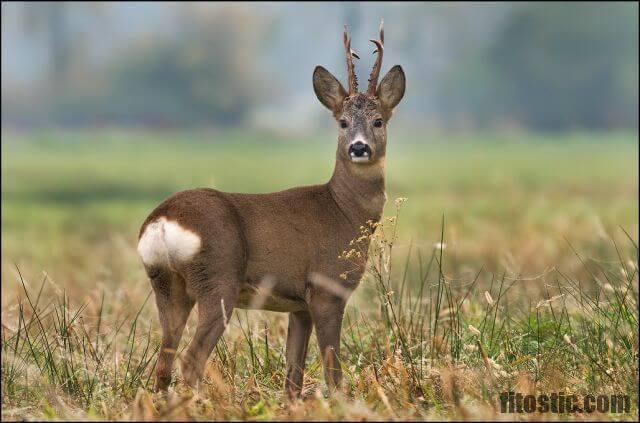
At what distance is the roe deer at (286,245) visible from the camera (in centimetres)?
602

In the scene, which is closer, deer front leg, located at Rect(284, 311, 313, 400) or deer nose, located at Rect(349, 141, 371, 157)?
deer front leg, located at Rect(284, 311, 313, 400)

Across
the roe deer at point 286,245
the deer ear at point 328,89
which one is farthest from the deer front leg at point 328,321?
the deer ear at point 328,89

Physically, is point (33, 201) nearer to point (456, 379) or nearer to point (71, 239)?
point (71, 239)

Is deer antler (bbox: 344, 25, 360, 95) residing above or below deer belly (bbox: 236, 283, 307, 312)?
above

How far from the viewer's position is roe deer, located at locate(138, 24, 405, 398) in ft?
19.7

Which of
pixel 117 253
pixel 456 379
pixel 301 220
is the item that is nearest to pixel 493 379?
pixel 456 379

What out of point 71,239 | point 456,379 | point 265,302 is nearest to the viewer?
point 456,379

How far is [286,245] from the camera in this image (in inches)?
252

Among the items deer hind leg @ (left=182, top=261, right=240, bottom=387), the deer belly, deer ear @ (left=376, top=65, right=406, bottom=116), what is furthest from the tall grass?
deer ear @ (left=376, top=65, right=406, bottom=116)

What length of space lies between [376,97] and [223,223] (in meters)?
1.54

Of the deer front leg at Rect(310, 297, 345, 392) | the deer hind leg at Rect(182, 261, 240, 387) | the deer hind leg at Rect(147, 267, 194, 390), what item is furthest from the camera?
the deer front leg at Rect(310, 297, 345, 392)

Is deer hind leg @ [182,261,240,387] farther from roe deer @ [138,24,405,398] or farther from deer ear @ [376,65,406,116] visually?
deer ear @ [376,65,406,116]

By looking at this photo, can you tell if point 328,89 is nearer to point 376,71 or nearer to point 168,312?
point 376,71

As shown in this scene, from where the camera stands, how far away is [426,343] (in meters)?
6.91
